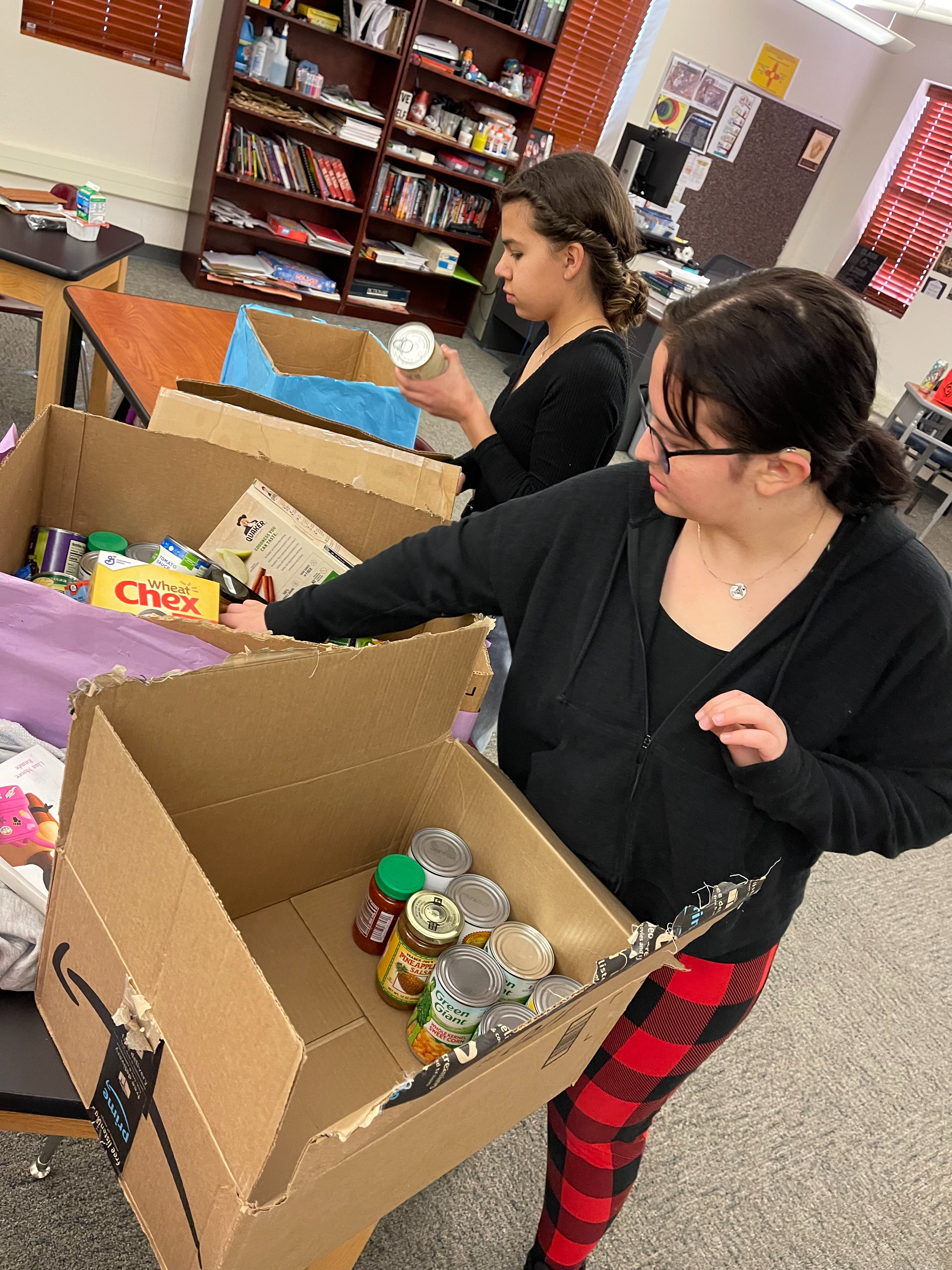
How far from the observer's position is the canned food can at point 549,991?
3.06ft

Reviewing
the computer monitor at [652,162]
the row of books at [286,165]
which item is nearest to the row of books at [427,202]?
the row of books at [286,165]

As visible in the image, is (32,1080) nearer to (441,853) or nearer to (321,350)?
(441,853)

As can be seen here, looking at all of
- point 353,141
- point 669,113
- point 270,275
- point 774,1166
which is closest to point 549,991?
point 774,1166

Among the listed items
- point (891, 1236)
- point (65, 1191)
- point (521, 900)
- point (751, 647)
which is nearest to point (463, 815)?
point (521, 900)

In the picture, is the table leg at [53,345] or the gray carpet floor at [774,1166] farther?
the table leg at [53,345]

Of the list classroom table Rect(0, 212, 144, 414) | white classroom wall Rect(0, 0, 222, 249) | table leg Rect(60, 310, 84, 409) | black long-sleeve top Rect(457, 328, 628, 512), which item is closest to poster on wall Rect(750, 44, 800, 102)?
white classroom wall Rect(0, 0, 222, 249)

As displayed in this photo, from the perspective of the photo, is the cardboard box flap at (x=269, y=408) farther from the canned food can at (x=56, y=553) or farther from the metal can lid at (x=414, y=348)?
the canned food can at (x=56, y=553)

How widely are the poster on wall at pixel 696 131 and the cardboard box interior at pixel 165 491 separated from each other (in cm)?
596

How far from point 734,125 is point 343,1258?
7.25 metres

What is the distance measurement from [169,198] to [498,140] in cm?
200

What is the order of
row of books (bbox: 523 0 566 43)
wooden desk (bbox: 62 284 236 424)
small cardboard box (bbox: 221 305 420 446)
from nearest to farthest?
small cardboard box (bbox: 221 305 420 446) < wooden desk (bbox: 62 284 236 424) < row of books (bbox: 523 0 566 43)

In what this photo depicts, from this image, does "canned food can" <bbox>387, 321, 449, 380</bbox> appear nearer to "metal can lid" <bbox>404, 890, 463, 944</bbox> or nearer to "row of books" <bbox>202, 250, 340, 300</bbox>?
"metal can lid" <bbox>404, 890, 463, 944</bbox>

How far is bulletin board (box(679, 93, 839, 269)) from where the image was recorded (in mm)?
6586

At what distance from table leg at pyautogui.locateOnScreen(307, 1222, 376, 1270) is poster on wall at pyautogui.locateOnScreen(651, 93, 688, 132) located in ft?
22.3
